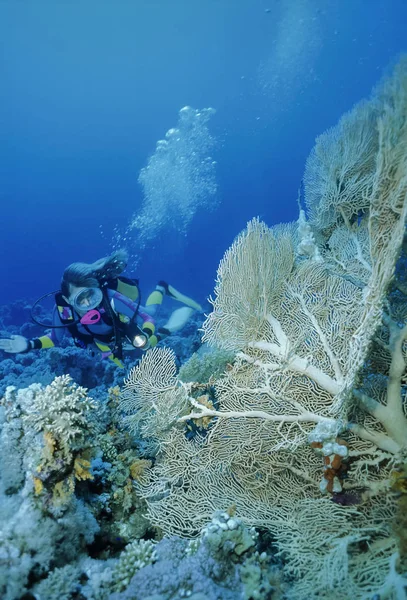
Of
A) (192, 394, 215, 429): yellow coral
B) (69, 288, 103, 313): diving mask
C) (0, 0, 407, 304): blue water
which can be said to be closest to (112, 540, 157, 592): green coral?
(192, 394, 215, 429): yellow coral

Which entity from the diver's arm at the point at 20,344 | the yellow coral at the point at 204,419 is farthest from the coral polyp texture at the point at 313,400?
the diver's arm at the point at 20,344

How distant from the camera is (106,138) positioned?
84.0 metres

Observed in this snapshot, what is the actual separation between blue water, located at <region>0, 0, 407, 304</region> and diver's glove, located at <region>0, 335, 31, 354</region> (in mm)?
37310

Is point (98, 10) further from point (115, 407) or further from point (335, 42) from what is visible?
point (115, 407)

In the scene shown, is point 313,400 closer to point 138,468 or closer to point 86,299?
point 138,468

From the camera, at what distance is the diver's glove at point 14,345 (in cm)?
593

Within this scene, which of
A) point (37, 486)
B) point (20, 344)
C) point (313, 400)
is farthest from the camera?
point (20, 344)

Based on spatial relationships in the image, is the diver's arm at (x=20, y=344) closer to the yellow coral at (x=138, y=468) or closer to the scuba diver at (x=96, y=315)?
the scuba diver at (x=96, y=315)

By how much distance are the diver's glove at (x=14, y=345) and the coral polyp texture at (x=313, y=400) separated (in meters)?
3.18

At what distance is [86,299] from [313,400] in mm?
4659

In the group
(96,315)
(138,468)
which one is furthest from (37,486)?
(96,315)

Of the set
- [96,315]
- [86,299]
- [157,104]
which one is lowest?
[96,315]

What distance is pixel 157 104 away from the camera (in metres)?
80.4

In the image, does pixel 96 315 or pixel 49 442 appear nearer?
pixel 49 442
